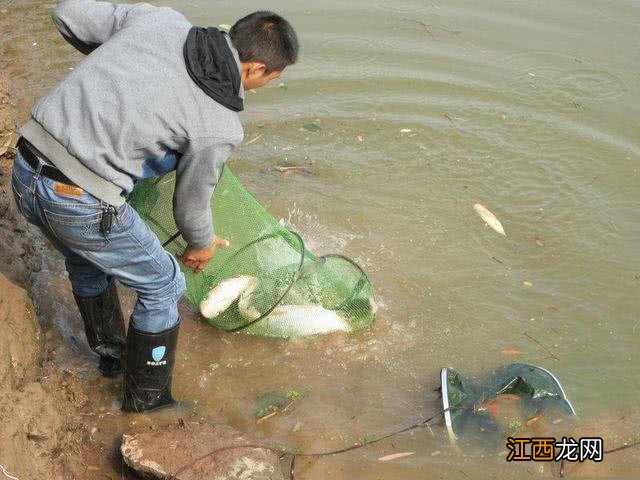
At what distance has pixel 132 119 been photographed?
2826mm

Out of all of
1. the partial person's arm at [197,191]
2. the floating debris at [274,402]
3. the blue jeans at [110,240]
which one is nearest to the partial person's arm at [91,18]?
the blue jeans at [110,240]

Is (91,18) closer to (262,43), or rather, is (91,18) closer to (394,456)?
(262,43)

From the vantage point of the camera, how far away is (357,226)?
5.46m

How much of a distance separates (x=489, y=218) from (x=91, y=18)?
3343mm

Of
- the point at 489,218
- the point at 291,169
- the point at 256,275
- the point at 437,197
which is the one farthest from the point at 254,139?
the point at 256,275

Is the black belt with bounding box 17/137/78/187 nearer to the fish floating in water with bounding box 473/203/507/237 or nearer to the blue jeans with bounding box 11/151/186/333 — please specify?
the blue jeans with bounding box 11/151/186/333

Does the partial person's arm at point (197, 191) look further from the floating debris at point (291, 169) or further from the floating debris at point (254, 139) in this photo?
the floating debris at point (254, 139)

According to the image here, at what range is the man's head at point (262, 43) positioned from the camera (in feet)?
9.76

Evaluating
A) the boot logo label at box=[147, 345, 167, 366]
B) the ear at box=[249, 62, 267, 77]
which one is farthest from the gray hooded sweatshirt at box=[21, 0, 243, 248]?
the boot logo label at box=[147, 345, 167, 366]

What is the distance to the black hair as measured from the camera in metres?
2.97

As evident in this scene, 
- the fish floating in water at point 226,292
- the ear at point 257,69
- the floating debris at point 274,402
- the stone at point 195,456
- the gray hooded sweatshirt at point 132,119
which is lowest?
the floating debris at point 274,402

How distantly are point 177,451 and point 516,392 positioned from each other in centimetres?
172

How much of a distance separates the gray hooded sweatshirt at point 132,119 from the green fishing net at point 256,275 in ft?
2.95

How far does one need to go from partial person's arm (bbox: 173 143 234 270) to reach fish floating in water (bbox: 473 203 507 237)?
270 centimetres
